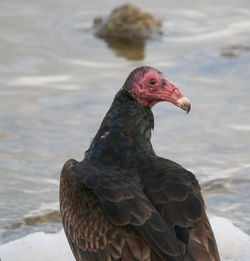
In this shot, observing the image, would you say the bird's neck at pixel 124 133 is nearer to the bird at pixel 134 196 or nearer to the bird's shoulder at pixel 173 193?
the bird at pixel 134 196

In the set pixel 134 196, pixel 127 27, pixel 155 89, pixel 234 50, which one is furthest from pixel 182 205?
pixel 127 27

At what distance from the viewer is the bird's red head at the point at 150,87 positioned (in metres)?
5.55

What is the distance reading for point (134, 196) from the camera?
4930 mm

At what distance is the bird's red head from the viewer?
5.55m

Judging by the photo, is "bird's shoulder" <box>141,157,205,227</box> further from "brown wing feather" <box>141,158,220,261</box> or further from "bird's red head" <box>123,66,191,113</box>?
"bird's red head" <box>123,66,191,113</box>

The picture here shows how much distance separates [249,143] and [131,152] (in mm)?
2860

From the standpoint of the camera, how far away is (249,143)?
8.11m

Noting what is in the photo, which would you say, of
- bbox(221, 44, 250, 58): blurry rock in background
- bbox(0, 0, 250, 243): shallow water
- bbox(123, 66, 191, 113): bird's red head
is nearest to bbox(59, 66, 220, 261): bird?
bbox(123, 66, 191, 113): bird's red head

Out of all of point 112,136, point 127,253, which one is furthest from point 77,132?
point 127,253

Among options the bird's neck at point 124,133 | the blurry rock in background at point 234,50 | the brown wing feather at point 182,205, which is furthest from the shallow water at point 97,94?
the brown wing feather at point 182,205

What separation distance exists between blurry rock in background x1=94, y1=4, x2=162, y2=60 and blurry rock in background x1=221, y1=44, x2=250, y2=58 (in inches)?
44.4

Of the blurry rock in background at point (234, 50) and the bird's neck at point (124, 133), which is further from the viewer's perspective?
the blurry rock in background at point (234, 50)

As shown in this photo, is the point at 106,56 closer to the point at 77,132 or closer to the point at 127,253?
the point at 77,132

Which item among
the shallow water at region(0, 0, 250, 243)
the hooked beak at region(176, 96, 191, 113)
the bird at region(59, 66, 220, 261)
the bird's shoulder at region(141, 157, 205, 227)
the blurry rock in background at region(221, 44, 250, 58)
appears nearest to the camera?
the bird at region(59, 66, 220, 261)
